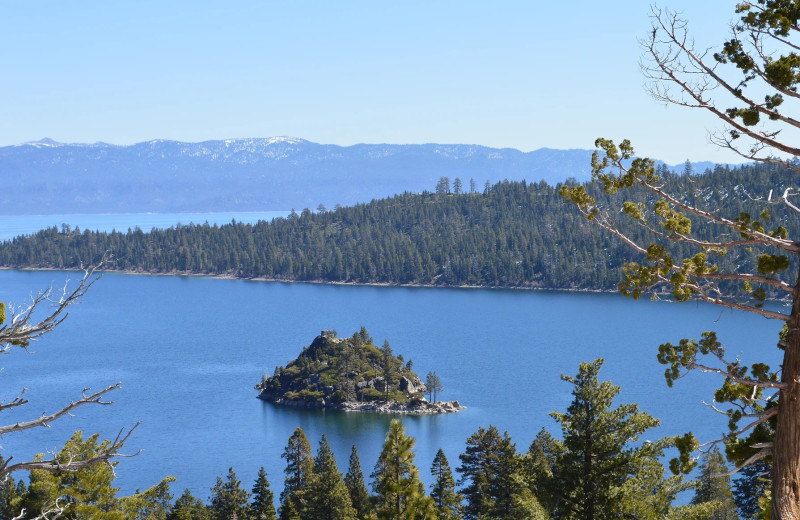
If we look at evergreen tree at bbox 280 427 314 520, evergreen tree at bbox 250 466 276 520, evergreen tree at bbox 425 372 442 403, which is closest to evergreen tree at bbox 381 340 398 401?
evergreen tree at bbox 425 372 442 403

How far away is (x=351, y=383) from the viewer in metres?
90.4

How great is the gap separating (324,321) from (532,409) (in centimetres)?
7132

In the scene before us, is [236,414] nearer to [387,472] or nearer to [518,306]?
[387,472]

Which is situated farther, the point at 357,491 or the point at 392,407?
the point at 392,407

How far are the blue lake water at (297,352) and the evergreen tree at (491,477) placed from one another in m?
16.5

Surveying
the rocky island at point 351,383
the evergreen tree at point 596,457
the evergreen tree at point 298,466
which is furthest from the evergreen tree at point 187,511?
the rocky island at point 351,383

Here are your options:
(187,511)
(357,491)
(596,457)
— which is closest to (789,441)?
(596,457)

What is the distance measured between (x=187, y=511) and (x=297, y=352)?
76506mm

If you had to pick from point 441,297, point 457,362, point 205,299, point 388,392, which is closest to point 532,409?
point 388,392

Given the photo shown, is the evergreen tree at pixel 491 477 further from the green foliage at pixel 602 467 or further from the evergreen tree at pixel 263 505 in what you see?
the green foliage at pixel 602 467

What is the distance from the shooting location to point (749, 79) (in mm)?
9398

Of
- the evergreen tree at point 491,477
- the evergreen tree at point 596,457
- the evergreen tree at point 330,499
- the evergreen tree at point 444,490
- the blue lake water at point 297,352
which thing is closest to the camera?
the evergreen tree at point 596,457

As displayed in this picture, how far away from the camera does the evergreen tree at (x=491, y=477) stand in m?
40.2

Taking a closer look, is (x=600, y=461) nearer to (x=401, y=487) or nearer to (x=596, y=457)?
(x=596, y=457)
